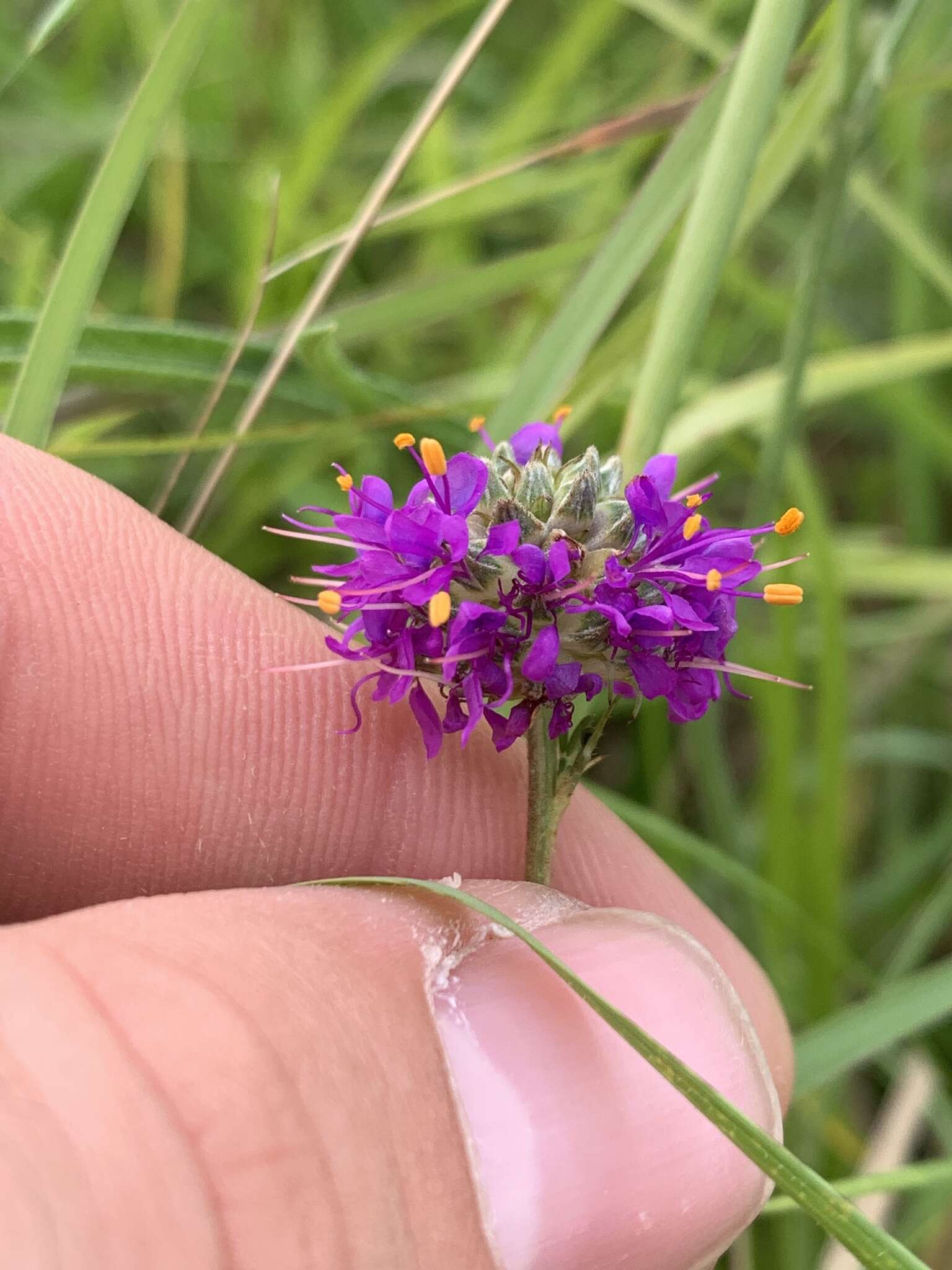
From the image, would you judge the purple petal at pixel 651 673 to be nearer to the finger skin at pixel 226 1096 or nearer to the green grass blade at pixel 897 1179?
the finger skin at pixel 226 1096

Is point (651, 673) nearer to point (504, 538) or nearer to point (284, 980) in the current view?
point (504, 538)

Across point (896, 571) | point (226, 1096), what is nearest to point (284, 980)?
point (226, 1096)

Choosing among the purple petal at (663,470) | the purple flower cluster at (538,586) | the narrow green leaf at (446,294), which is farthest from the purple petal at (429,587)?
the narrow green leaf at (446,294)

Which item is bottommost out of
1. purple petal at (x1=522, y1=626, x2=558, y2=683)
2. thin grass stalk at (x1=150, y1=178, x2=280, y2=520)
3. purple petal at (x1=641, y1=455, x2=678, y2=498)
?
purple petal at (x1=522, y1=626, x2=558, y2=683)

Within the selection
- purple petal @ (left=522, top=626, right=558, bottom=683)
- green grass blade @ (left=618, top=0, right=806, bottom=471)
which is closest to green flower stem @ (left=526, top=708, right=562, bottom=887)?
purple petal @ (left=522, top=626, right=558, bottom=683)

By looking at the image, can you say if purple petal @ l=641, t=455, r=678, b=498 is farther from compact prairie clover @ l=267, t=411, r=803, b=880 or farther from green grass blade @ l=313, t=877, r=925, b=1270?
green grass blade @ l=313, t=877, r=925, b=1270

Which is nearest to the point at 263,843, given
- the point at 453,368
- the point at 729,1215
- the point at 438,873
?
the point at 438,873
